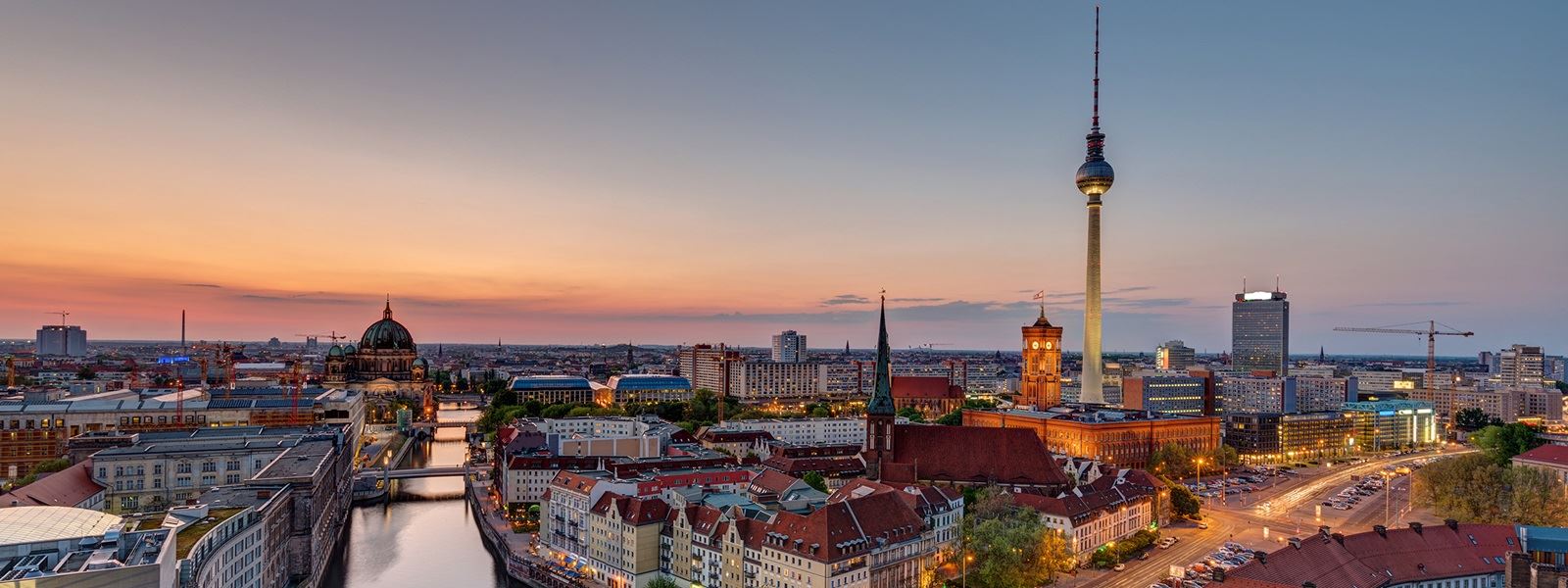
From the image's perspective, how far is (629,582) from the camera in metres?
40.8

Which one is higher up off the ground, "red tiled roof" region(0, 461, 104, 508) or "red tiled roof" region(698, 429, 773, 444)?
"red tiled roof" region(0, 461, 104, 508)

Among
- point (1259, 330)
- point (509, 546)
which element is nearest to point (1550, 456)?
point (509, 546)

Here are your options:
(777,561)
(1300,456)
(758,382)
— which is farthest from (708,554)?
(758,382)

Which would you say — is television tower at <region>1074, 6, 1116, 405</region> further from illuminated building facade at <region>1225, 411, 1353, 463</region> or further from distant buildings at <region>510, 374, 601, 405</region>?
distant buildings at <region>510, 374, 601, 405</region>

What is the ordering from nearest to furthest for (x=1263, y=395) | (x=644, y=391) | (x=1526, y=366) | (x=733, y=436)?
(x=733, y=436), (x=1263, y=395), (x=644, y=391), (x=1526, y=366)

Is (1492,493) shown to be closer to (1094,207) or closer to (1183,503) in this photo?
(1183,503)

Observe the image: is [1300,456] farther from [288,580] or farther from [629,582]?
[288,580]

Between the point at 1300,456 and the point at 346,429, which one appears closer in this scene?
the point at 346,429

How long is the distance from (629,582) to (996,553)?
16.4 metres

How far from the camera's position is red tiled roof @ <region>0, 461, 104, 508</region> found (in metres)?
38.1

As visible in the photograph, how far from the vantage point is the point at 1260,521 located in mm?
54156

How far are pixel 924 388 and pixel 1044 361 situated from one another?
2033 cm

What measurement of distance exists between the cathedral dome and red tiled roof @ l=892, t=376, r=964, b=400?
7034 centimetres

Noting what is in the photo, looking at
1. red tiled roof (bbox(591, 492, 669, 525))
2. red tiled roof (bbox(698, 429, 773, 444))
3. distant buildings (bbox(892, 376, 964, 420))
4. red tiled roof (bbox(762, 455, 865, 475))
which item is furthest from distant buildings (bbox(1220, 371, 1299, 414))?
red tiled roof (bbox(591, 492, 669, 525))
